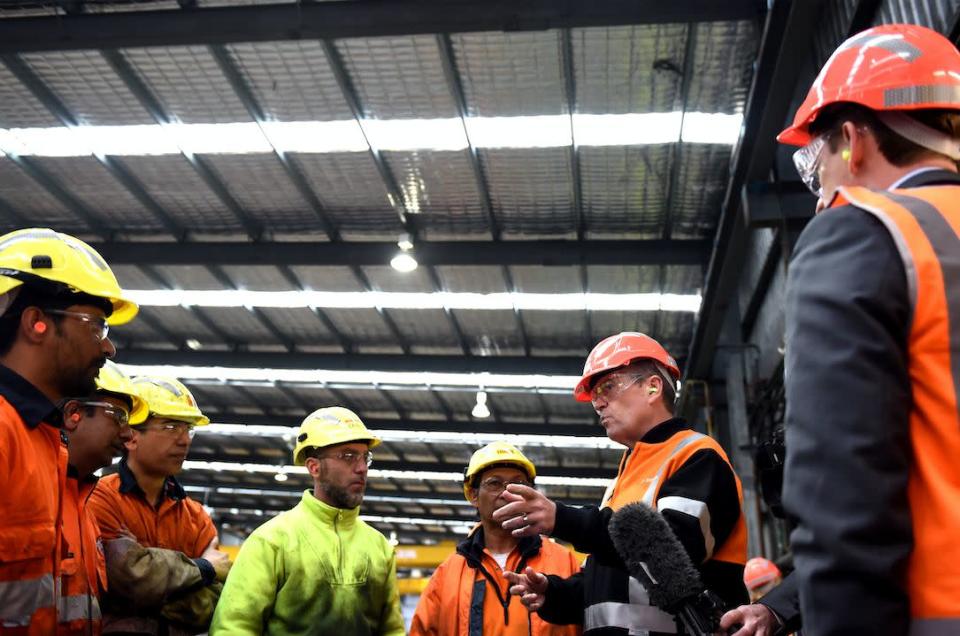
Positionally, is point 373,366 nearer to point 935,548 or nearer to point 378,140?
point 378,140

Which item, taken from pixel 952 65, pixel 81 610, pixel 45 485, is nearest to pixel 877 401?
pixel 952 65

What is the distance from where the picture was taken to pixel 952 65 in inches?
66.9

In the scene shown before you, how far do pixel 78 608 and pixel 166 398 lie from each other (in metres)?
1.69

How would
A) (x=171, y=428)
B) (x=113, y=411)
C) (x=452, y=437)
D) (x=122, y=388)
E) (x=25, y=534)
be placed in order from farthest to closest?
(x=452, y=437)
(x=171, y=428)
(x=122, y=388)
(x=113, y=411)
(x=25, y=534)

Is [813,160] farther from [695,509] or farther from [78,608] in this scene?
[78,608]

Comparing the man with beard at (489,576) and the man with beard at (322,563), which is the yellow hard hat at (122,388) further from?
the man with beard at (489,576)

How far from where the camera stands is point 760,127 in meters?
6.62

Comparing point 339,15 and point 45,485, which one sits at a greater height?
point 339,15

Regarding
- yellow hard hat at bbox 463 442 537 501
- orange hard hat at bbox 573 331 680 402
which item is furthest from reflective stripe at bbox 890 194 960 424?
yellow hard hat at bbox 463 442 537 501

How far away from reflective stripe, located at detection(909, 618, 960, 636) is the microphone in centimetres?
129

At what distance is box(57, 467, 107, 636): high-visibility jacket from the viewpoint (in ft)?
8.81

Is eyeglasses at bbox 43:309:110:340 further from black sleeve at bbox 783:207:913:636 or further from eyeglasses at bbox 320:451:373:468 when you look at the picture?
black sleeve at bbox 783:207:913:636

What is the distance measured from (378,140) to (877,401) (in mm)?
7543

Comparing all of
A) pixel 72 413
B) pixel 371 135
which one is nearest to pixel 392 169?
pixel 371 135
